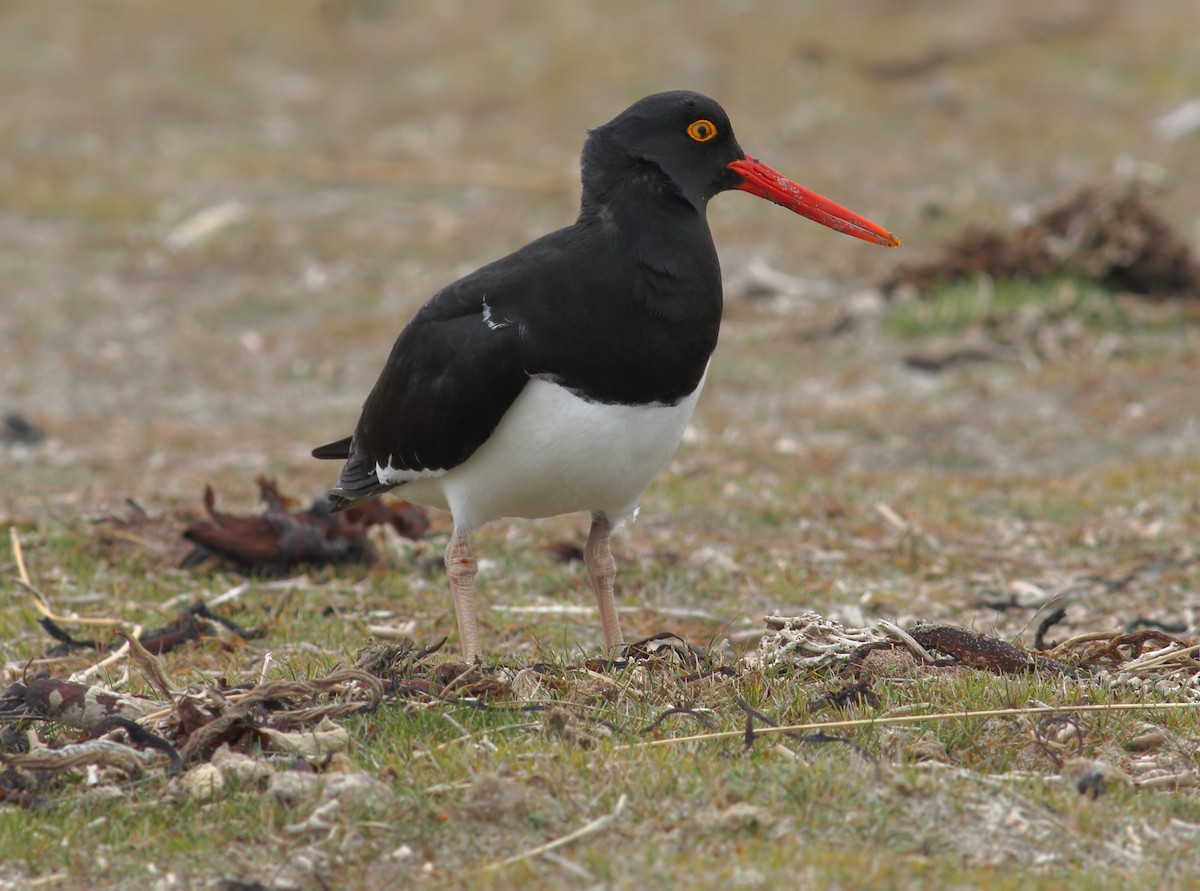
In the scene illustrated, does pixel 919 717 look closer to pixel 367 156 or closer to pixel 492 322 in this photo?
pixel 492 322

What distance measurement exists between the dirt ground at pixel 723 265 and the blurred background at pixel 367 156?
5 centimetres

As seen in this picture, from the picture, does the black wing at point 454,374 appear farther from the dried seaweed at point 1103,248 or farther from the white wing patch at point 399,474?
the dried seaweed at point 1103,248

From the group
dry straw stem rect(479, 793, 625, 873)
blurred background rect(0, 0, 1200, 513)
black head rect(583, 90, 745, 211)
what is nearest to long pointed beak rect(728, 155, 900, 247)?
black head rect(583, 90, 745, 211)

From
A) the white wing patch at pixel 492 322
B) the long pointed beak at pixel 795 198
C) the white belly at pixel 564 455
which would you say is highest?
the long pointed beak at pixel 795 198

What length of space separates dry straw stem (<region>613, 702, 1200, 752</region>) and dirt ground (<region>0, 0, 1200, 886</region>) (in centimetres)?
67

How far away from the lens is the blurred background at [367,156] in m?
11.2

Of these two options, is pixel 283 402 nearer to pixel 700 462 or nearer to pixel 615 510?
pixel 700 462

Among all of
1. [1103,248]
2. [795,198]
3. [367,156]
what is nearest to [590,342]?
[795,198]

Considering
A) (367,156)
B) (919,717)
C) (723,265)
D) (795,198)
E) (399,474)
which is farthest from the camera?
(367,156)

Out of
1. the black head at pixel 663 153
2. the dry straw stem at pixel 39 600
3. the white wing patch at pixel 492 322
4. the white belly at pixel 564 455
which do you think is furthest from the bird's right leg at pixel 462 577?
the dry straw stem at pixel 39 600

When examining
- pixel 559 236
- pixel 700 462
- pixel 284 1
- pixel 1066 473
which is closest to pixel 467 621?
pixel 559 236

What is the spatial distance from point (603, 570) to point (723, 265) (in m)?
7.92

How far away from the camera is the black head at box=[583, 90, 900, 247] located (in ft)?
16.8

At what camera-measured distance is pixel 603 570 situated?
5.69 metres
